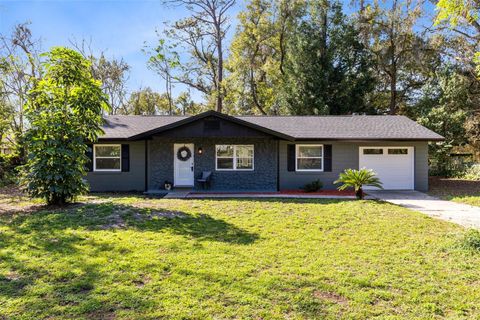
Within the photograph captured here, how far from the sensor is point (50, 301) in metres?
3.26

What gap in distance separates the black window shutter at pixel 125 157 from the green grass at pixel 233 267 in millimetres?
5490

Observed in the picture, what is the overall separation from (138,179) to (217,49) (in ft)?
57.3

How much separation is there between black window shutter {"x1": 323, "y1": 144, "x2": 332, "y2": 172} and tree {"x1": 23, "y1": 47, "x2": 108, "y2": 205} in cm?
887

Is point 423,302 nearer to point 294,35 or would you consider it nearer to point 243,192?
point 243,192

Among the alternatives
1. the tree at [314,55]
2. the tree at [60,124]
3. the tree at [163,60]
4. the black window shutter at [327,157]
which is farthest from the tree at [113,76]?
the black window shutter at [327,157]

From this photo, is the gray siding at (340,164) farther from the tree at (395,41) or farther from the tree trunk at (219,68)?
the tree trunk at (219,68)

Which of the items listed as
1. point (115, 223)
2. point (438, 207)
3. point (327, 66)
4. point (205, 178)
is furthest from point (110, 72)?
point (438, 207)

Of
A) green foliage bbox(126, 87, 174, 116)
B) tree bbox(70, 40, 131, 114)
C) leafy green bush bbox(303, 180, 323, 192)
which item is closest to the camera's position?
leafy green bush bbox(303, 180, 323, 192)

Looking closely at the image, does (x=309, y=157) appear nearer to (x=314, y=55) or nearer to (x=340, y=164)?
(x=340, y=164)

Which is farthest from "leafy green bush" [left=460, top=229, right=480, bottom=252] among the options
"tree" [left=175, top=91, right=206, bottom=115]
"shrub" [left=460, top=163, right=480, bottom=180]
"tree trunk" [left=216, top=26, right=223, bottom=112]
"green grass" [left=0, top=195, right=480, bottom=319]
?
"tree" [left=175, top=91, right=206, bottom=115]

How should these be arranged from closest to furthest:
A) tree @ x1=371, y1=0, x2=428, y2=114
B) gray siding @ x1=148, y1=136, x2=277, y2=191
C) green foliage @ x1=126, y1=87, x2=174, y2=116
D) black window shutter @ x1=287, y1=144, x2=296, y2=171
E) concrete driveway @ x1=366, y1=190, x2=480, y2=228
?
1. concrete driveway @ x1=366, y1=190, x2=480, y2=228
2. gray siding @ x1=148, y1=136, x2=277, y2=191
3. black window shutter @ x1=287, y1=144, x2=296, y2=171
4. tree @ x1=371, y1=0, x2=428, y2=114
5. green foliage @ x1=126, y1=87, x2=174, y2=116

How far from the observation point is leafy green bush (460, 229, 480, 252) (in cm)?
487

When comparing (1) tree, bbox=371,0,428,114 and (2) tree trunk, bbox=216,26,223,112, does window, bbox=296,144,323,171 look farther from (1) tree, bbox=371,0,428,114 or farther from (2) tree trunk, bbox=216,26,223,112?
(1) tree, bbox=371,0,428,114

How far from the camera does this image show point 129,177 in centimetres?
1277
